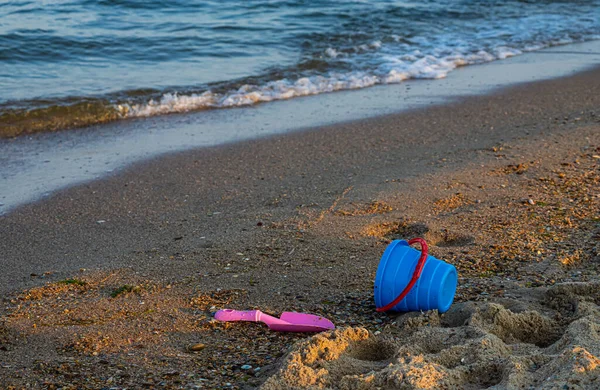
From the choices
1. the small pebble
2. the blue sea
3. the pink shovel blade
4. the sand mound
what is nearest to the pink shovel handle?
the pink shovel blade

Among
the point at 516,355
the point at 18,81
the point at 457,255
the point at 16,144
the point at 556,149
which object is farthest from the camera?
the point at 18,81

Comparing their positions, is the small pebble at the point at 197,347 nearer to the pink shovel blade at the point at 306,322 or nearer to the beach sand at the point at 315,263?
the beach sand at the point at 315,263

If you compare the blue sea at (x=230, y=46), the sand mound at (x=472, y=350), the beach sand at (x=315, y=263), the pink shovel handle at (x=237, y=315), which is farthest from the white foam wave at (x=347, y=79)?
the sand mound at (x=472, y=350)

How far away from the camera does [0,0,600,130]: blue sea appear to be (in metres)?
8.09

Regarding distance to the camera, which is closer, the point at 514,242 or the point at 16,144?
the point at 514,242

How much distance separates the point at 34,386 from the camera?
2668 millimetres

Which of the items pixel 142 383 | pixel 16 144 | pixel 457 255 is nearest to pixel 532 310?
pixel 457 255

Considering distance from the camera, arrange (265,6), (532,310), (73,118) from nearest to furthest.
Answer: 1. (532,310)
2. (73,118)
3. (265,6)

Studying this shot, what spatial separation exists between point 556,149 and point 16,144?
15.6ft

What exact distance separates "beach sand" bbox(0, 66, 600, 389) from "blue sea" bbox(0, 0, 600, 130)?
2.22m

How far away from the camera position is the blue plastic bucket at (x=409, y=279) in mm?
3104

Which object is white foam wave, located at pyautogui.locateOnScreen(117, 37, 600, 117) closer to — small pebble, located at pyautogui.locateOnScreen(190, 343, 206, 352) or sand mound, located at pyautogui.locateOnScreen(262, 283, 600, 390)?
small pebble, located at pyautogui.locateOnScreen(190, 343, 206, 352)

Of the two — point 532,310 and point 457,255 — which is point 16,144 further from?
point 532,310

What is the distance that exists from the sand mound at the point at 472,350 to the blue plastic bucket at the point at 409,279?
6 cm
